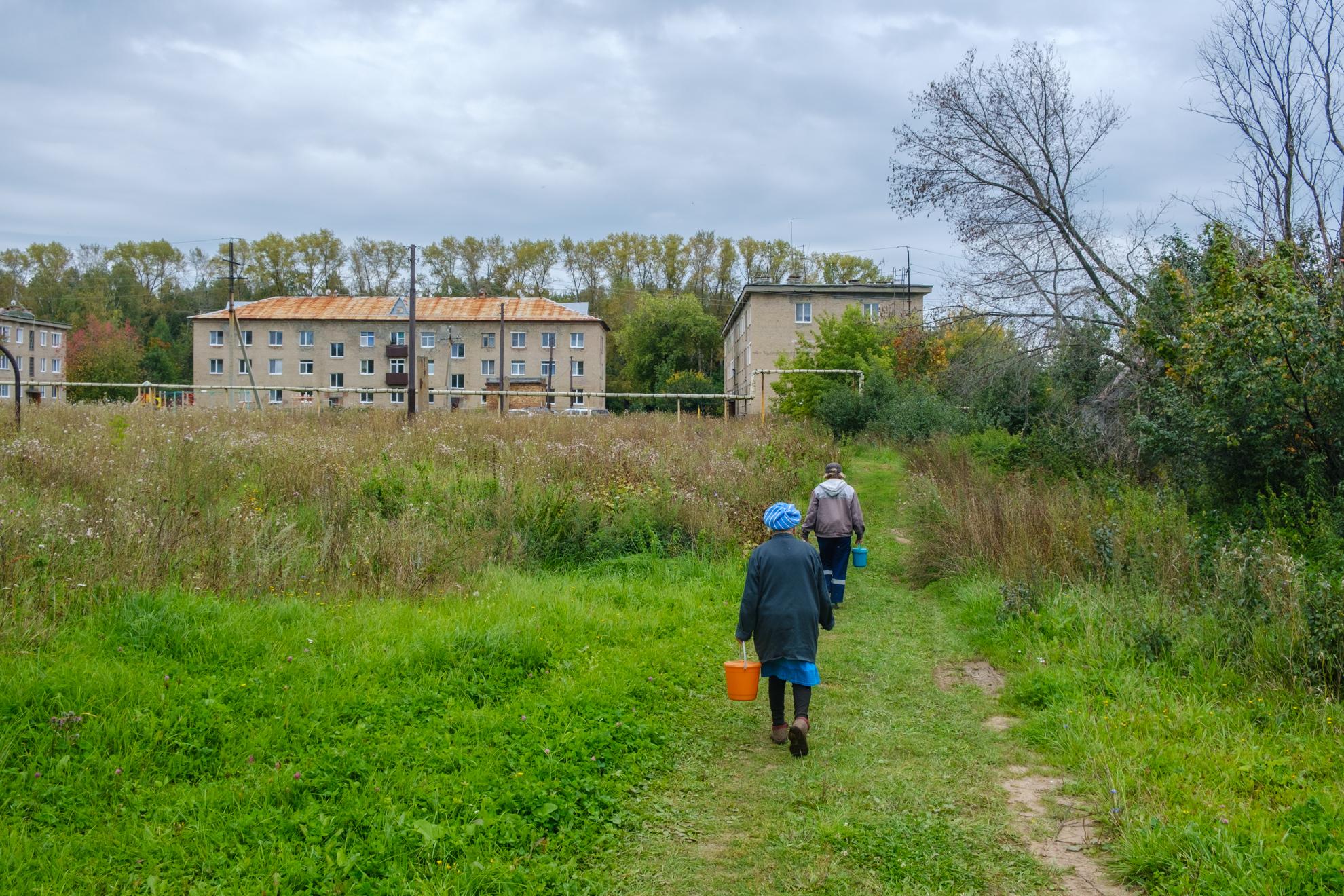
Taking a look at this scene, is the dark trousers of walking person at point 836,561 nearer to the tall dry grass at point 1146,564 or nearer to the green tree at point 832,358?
the tall dry grass at point 1146,564

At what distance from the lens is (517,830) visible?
429 centimetres

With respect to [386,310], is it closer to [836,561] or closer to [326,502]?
[326,502]

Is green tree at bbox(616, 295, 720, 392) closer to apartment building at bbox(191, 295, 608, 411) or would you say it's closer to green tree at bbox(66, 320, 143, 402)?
apartment building at bbox(191, 295, 608, 411)

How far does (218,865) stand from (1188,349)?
1107cm

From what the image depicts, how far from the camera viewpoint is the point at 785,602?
6.00 metres

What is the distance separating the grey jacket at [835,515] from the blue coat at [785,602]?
387 centimetres

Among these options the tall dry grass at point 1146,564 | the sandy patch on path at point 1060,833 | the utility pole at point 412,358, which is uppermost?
the utility pole at point 412,358

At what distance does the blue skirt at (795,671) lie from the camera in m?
5.91

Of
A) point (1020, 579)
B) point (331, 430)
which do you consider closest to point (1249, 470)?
point (1020, 579)

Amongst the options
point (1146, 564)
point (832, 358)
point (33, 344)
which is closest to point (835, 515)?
point (1146, 564)

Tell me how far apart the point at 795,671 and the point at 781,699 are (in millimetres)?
230

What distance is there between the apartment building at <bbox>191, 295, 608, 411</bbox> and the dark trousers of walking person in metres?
61.2

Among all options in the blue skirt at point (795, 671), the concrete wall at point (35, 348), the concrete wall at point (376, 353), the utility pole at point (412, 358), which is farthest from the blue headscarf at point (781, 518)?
the concrete wall at point (35, 348)

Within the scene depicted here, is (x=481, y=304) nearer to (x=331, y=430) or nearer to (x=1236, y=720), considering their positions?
(x=331, y=430)
